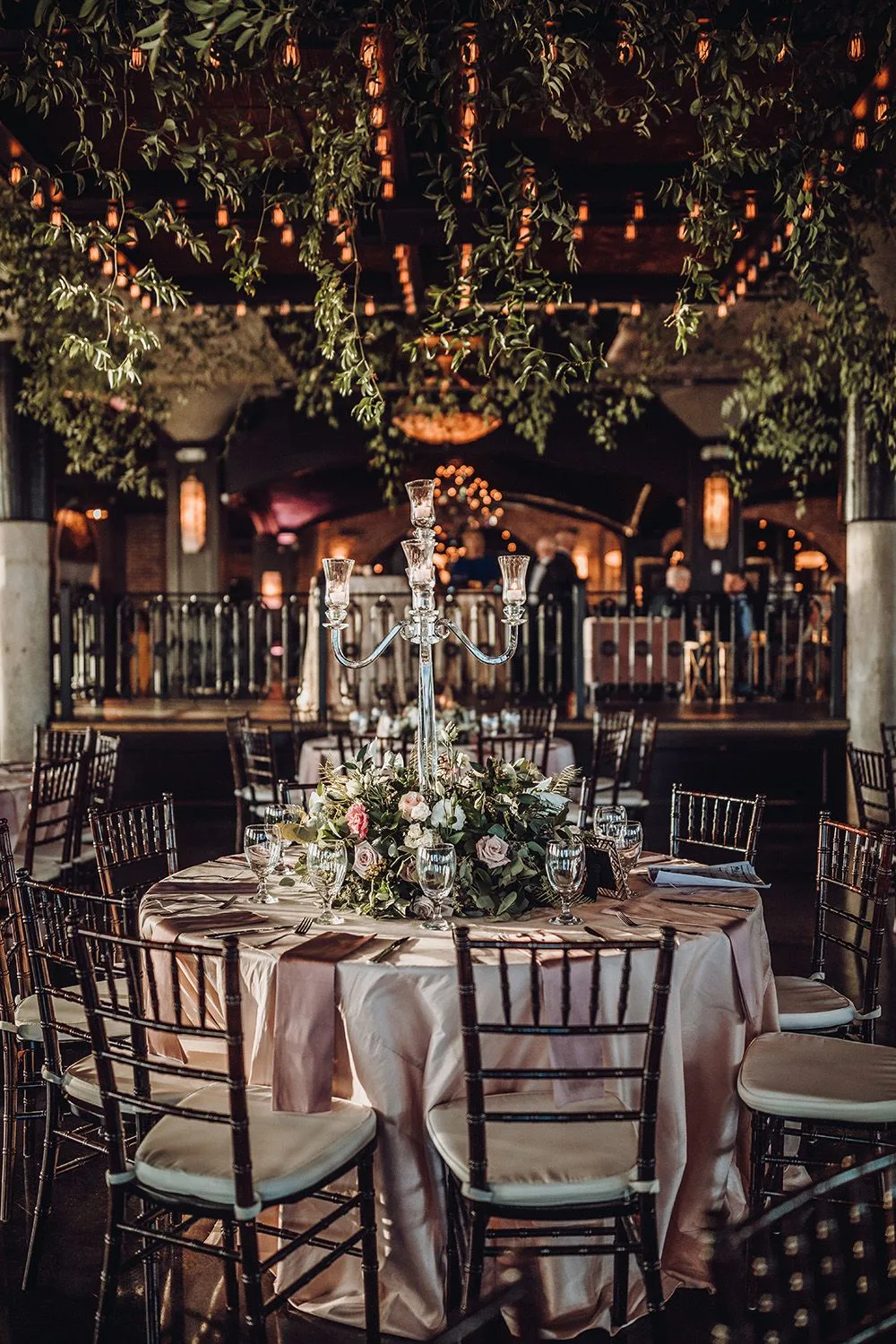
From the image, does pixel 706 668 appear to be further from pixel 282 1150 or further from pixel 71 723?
pixel 282 1150

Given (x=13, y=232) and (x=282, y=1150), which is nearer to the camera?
(x=282, y=1150)

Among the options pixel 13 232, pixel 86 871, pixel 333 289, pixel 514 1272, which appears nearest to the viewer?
pixel 514 1272

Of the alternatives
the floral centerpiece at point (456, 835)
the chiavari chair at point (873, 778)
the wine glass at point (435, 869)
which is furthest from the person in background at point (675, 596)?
the wine glass at point (435, 869)

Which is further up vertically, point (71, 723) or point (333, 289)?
point (333, 289)

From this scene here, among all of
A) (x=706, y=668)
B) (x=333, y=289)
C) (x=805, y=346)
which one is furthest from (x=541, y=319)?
(x=333, y=289)

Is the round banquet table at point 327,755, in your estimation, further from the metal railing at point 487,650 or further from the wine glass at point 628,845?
the wine glass at point 628,845

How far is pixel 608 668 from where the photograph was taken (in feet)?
→ 35.9

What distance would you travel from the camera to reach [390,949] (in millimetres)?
2586

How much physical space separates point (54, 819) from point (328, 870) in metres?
2.64

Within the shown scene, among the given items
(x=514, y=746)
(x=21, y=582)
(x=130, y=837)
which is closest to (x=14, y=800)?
(x=130, y=837)

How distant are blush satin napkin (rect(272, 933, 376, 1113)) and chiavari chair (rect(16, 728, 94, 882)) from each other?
8.59 ft

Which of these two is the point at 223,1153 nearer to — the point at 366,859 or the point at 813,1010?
the point at 366,859

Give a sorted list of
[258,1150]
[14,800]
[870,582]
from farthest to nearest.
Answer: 1. [870,582]
2. [14,800]
3. [258,1150]

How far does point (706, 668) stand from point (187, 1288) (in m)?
9.98
